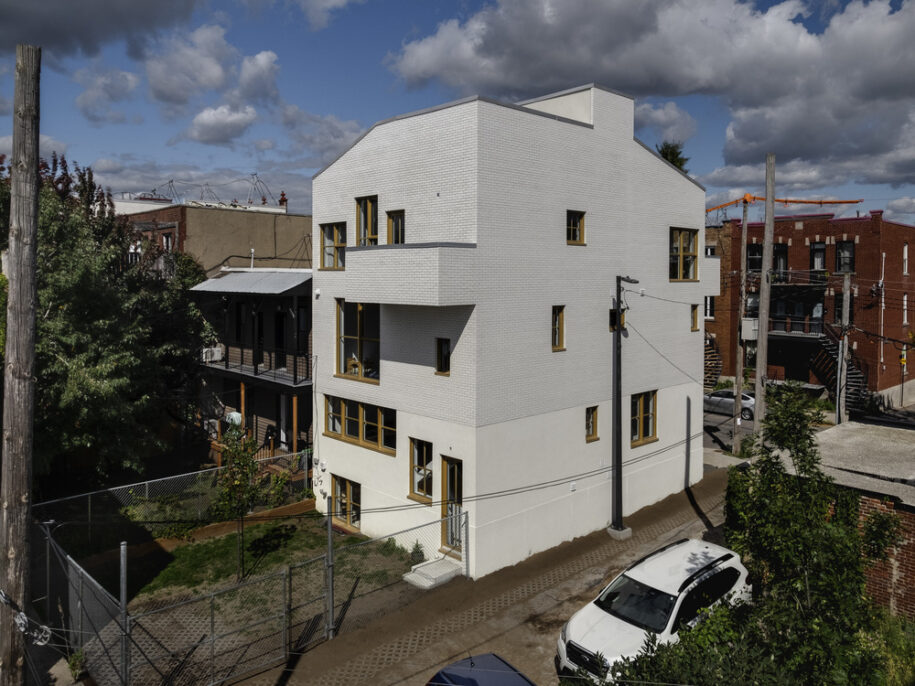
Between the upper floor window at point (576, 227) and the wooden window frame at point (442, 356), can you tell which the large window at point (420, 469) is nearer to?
the wooden window frame at point (442, 356)

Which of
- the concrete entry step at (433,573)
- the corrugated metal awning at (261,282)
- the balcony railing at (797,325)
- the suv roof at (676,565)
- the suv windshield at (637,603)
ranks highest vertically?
the corrugated metal awning at (261,282)

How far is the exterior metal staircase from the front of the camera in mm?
36344

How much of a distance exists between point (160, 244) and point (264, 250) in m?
4.45

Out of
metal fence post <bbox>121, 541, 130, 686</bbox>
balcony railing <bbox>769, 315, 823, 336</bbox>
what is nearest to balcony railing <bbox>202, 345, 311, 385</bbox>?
metal fence post <bbox>121, 541, 130, 686</bbox>

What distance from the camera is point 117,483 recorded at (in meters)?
23.4

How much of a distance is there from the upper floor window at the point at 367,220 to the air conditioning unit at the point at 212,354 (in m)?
9.90

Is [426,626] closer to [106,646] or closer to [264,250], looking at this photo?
[106,646]

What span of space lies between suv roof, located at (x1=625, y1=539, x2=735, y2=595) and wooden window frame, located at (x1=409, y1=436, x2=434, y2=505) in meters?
6.15

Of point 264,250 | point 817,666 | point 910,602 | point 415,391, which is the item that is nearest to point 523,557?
point 415,391

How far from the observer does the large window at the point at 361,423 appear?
19.0 m

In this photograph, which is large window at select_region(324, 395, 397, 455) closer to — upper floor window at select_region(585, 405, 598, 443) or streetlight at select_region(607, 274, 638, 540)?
upper floor window at select_region(585, 405, 598, 443)

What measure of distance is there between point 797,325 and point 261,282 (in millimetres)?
30123

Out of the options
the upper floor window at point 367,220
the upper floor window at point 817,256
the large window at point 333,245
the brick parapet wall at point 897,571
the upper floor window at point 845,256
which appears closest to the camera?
the brick parapet wall at point 897,571

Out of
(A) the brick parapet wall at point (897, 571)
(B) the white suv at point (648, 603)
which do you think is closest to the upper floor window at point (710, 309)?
(A) the brick parapet wall at point (897, 571)
